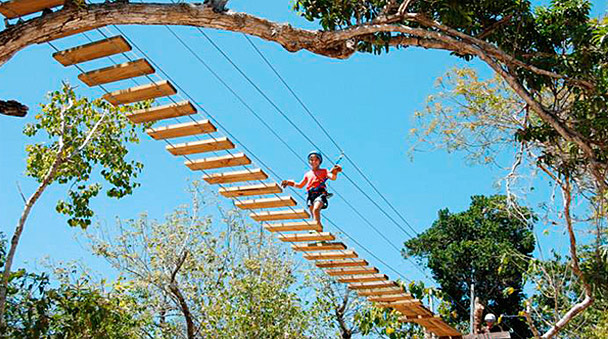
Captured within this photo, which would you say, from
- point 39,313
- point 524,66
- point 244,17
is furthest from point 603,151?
point 39,313

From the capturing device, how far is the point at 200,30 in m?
4.64

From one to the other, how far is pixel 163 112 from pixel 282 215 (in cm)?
163

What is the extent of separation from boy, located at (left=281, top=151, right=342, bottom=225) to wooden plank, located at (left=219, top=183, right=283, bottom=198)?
0.78m

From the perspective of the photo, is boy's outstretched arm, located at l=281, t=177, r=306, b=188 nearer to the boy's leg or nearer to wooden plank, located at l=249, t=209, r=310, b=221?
the boy's leg

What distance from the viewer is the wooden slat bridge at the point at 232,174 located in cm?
415

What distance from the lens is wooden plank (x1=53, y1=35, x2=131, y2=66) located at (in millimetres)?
3982

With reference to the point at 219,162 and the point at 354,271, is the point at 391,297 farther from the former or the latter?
the point at 219,162

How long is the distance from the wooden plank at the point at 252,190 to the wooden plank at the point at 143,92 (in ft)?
4.23

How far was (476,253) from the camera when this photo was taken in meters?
15.2

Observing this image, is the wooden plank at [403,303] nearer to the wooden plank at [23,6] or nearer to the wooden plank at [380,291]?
the wooden plank at [380,291]

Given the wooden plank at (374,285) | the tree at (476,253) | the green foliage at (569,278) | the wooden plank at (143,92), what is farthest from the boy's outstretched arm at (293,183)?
the tree at (476,253)

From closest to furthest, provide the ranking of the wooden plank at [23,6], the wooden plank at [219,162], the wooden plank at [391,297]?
the wooden plank at [23,6] < the wooden plank at [219,162] < the wooden plank at [391,297]

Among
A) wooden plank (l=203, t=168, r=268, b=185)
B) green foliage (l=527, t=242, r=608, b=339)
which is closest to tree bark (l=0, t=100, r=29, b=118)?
wooden plank (l=203, t=168, r=268, b=185)

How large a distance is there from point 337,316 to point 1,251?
616 cm
